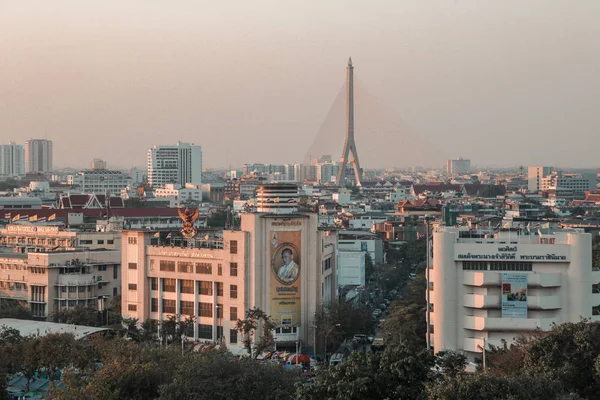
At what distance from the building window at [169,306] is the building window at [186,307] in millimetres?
135

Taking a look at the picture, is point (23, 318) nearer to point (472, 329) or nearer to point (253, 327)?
point (253, 327)

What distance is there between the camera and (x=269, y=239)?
83.3ft

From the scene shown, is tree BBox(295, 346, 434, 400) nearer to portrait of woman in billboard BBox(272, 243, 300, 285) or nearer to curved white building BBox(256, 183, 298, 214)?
portrait of woman in billboard BBox(272, 243, 300, 285)

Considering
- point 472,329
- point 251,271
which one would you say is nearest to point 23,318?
point 251,271

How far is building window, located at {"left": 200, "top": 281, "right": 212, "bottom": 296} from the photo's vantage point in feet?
85.0

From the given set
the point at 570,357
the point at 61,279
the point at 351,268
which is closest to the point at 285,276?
the point at 61,279

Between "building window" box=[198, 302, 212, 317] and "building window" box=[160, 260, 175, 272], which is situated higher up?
"building window" box=[160, 260, 175, 272]

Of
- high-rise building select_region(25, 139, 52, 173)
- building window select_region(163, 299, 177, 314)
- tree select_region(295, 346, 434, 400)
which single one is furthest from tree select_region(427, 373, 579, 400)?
high-rise building select_region(25, 139, 52, 173)

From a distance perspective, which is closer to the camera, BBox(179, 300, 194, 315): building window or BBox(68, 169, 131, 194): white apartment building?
BBox(179, 300, 194, 315): building window

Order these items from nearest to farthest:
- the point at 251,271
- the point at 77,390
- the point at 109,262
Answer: the point at 77,390 < the point at 251,271 < the point at 109,262

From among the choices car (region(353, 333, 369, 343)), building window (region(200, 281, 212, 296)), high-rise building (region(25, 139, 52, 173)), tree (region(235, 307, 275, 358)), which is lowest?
car (region(353, 333, 369, 343))

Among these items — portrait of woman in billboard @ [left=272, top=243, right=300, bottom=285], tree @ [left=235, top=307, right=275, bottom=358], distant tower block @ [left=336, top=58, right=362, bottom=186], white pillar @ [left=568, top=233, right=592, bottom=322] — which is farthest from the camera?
distant tower block @ [left=336, top=58, right=362, bottom=186]

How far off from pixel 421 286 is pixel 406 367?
15.0 meters

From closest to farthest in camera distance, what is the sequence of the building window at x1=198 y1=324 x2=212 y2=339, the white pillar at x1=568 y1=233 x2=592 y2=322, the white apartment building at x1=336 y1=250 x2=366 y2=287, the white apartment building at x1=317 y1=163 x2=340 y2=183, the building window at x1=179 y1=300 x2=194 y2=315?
1. the white pillar at x1=568 y1=233 x2=592 y2=322
2. the building window at x1=198 y1=324 x2=212 y2=339
3. the building window at x1=179 y1=300 x2=194 y2=315
4. the white apartment building at x1=336 y1=250 x2=366 y2=287
5. the white apartment building at x1=317 y1=163 x2=340 y2=183
